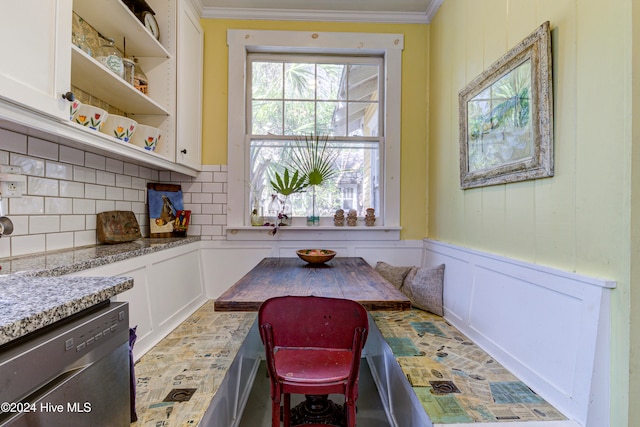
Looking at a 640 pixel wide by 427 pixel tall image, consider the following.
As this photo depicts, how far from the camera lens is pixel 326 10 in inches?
104

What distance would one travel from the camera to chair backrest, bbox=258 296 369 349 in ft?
3.93

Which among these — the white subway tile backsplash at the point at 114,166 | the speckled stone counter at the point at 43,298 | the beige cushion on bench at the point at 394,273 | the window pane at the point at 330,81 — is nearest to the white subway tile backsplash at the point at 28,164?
the white subway tile backsplash at the point at 114,166

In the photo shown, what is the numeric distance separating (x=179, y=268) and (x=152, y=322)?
1.63 ft

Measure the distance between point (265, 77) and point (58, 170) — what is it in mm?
1762

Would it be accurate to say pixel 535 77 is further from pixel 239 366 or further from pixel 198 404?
pixel 239 366

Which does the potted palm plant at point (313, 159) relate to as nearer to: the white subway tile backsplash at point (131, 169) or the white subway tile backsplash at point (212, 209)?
the white subway tile backsplash at point (212, 209)

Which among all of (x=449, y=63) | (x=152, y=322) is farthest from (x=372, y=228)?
(x=152, y=322)

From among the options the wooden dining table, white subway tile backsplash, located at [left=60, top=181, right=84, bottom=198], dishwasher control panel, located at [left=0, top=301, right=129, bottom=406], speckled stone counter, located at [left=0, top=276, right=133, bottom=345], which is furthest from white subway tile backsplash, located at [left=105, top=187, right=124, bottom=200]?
dishwasher control panel, located at [left=0, top=301, right=129, bottom=406]

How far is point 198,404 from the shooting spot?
4.00 ft

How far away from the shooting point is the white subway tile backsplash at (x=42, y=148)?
4.76 ft

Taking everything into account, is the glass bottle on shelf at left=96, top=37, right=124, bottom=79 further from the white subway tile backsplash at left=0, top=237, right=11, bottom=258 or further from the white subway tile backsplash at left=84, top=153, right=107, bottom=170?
the white subway tile backsplash at left=0, top=237, right=11, bottom=258

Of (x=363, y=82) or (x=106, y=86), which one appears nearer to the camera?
(x=106, y=86)

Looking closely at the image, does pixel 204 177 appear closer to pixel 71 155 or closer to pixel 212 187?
pixel 212 187

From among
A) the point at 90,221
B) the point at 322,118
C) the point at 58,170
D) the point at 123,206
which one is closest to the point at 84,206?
the point at 90,221
